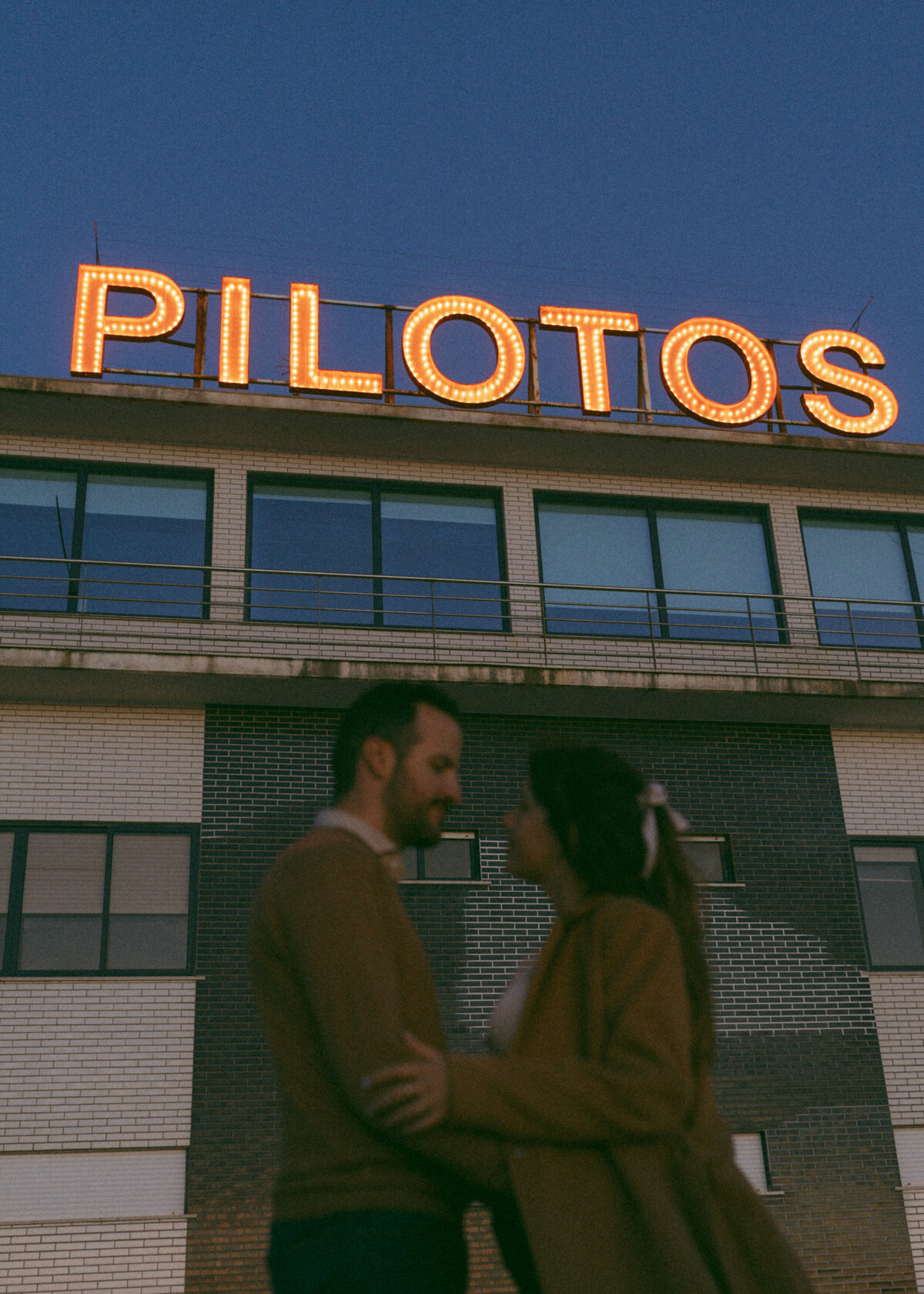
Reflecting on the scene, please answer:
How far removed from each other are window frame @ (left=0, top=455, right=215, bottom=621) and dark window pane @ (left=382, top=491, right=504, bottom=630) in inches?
94.6

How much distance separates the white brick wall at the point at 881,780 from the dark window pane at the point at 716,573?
1910 mm

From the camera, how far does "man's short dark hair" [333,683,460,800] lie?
2945 mm

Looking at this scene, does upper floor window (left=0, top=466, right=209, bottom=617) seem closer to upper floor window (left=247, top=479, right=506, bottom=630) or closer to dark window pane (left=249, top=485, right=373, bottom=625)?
dark window pane (left=249, top=485, right=373, bottom=625)

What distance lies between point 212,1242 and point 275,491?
9434 mm

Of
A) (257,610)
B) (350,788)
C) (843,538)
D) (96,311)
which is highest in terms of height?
(96,311)

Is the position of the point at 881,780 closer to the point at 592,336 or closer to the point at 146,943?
the point at 592,336

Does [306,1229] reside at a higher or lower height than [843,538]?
lower

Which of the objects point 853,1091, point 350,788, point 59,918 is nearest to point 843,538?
A: point 853,1091

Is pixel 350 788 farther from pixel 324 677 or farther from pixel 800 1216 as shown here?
pixel 800 1216

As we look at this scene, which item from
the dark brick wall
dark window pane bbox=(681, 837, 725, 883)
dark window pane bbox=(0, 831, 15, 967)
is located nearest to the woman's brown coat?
the dark brick wall

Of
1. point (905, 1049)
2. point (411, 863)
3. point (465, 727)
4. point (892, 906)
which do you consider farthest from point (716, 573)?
point (905, 1049)

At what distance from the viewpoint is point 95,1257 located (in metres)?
12.4

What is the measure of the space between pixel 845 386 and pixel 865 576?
3.28m

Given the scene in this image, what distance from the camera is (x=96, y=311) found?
16859 mm
